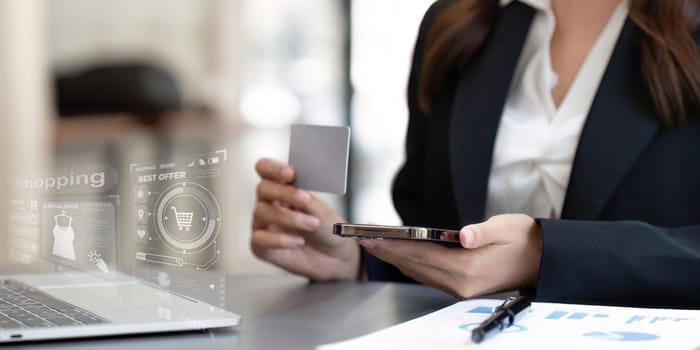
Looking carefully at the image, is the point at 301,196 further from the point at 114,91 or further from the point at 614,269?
the point at 114,91

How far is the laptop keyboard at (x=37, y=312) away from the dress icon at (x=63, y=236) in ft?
0.15

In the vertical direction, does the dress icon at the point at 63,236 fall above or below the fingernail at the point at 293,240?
above

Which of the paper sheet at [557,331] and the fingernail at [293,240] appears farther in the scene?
the fingernail at [293,240]

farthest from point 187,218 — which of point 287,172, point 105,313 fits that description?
point 287,172

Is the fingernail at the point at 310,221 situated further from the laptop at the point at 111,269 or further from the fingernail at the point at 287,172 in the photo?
the laptop at the point at 111,269

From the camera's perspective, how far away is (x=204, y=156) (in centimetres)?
71

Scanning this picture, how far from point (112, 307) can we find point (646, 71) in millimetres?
768

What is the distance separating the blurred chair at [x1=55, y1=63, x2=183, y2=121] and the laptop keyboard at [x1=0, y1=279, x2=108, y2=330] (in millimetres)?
2212

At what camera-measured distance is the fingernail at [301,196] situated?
1.12 meters

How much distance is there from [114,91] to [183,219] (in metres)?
2.47

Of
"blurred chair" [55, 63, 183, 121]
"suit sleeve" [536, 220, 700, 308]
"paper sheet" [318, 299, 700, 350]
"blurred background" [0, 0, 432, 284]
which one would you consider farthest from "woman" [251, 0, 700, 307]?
"blurred chair" [55, 63, 183, 121]

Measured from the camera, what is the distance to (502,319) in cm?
70

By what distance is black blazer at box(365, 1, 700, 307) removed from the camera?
0.92 metres

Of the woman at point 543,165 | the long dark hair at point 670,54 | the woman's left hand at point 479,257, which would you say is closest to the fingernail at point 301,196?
the woman at point 543,165
